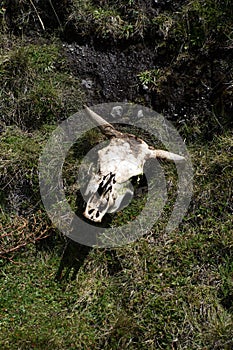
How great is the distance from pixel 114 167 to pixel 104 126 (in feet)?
1.18

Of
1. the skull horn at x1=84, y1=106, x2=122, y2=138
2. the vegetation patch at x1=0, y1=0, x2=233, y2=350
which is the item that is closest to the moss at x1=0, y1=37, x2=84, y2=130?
the vegetation patch at x1=0, y1=0, x2=233, y2=350

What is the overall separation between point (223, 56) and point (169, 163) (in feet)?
2.88

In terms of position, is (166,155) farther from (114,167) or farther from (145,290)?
(145,290)

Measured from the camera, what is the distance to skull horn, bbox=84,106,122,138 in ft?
13.3

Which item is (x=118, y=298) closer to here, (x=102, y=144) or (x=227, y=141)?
(x=102, y=144)

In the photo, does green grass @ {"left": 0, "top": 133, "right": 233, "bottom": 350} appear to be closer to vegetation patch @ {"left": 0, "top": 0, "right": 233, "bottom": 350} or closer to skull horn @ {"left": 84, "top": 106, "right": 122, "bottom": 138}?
vegetation patch @ {"left": 0, "top": 0, "right": 233, "bottom": 350}

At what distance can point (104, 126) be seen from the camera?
13.3ft

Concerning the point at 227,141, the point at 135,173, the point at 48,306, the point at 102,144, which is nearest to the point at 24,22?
the point at 102,144

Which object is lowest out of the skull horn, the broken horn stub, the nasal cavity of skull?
the nasal cavity of skull

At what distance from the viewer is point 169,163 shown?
4.16m

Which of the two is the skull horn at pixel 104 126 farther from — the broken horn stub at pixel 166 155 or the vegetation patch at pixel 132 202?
the broken horn stub at pixel 166 155

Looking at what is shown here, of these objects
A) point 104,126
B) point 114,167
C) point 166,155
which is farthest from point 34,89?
point 166,155

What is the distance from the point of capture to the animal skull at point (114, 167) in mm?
3848

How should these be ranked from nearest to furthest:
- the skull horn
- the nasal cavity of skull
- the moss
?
the nasal cavity of skull < the skull horn < the moss
